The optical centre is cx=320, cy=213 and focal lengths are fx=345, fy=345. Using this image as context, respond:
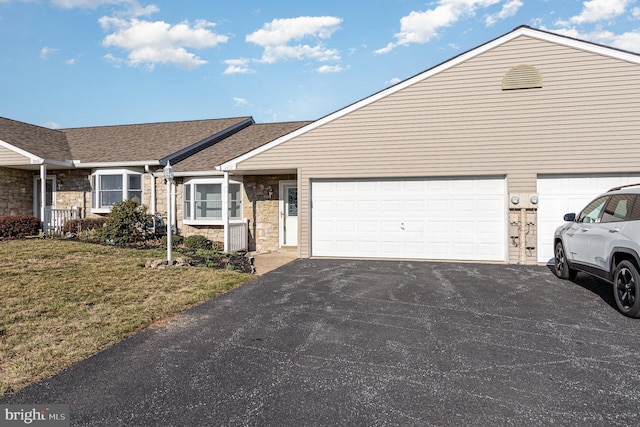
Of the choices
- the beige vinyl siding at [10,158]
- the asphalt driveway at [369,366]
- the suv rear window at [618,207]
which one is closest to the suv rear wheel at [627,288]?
the asphalt driveway at [369,366]

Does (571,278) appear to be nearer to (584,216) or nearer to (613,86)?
(584,216)

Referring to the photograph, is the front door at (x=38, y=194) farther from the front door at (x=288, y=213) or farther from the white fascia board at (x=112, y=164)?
the front door at (x=288, y=213)

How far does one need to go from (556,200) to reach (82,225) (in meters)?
16.1

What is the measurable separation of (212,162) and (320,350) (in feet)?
35.0

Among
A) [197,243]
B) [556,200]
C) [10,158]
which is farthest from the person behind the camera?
[10,158]

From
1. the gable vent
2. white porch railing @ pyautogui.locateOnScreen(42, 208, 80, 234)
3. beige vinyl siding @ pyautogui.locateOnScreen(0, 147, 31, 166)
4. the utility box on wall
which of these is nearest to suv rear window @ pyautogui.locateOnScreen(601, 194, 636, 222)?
the utility box on wall

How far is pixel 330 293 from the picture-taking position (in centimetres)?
669

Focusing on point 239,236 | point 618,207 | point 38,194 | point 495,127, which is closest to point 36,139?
point 38,194

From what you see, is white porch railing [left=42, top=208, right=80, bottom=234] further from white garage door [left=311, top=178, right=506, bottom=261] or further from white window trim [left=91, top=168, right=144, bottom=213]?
white garage door [left=311, top=178, right=506, bottom=261]

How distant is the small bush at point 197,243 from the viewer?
12.4 metres

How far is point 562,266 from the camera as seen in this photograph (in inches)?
307

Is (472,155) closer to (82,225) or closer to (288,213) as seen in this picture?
(288,213)

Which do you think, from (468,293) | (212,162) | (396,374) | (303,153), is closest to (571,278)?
(468,293)

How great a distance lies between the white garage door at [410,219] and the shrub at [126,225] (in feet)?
21.4
